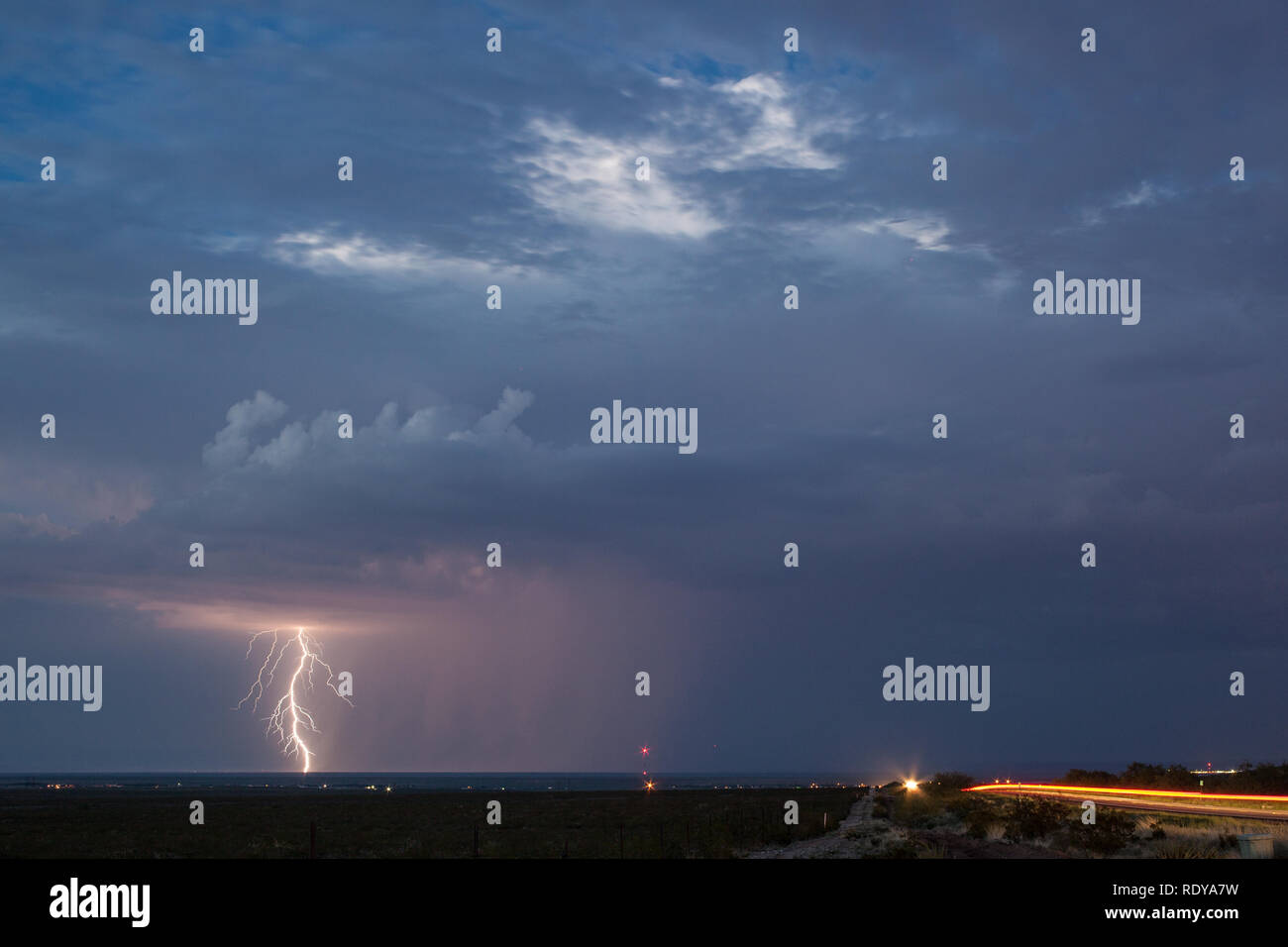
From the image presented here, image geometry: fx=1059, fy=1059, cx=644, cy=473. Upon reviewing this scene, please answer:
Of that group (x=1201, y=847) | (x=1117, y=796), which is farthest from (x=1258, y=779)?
(x=1201, y=847)

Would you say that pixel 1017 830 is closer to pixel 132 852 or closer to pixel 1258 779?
pixel 132 852
